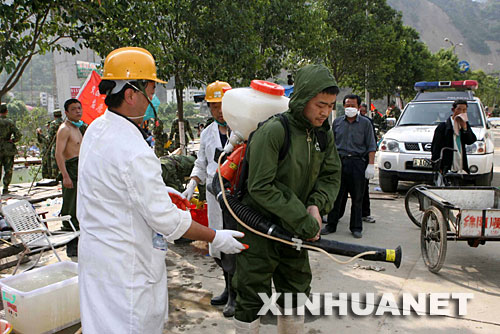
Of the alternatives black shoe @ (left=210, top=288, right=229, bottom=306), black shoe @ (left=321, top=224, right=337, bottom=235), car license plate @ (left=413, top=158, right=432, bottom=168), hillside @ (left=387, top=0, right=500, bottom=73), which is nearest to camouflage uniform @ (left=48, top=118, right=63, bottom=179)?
black shoe @ (left=321, top=224, right=337, bottom=235)

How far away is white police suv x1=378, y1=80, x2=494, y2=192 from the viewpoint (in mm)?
7926

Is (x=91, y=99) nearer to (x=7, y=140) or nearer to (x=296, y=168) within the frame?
(x=7, y=140)

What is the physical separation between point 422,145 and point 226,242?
7.00 m

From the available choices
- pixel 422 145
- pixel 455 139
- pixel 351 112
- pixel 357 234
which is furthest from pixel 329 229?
pixel 422 145

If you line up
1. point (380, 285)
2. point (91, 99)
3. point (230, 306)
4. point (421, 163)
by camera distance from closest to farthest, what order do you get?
point (230, 306), point (380, 285), point (91, 99), point (421, 163)

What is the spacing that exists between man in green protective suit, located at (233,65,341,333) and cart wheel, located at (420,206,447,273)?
2165 mm

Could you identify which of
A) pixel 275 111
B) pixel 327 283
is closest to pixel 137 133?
pixel 275 111

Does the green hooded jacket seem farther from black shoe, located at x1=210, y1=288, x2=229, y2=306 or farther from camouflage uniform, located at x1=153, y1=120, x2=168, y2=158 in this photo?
camouflage uniform, located at x1=153, y1=120, x2=168, y2=158

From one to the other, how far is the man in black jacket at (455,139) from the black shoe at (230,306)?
153 inches

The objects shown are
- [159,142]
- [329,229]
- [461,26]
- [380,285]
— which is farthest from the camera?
[461,26]

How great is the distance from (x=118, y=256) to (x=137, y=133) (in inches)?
22.3

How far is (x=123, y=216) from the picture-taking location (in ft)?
6.28

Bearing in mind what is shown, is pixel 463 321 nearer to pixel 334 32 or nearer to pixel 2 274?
pixel 2 274

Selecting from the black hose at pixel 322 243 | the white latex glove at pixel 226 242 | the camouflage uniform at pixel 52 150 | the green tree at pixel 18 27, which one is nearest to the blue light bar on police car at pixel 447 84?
the green tree at pixel 18 27
